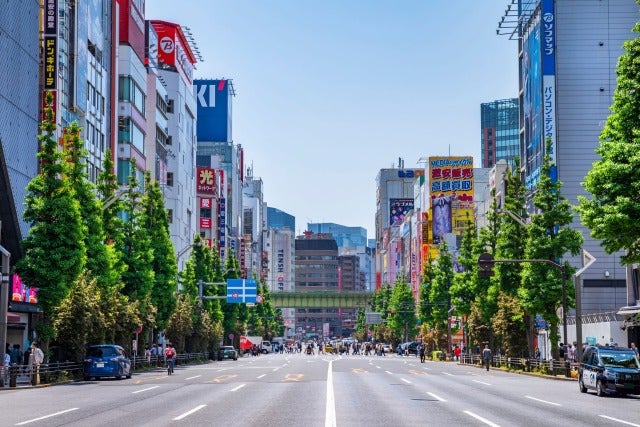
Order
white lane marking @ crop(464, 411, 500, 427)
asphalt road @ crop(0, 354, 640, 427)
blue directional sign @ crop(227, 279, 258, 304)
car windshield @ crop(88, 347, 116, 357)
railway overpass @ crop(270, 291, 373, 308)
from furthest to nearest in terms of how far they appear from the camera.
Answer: railway overpass @ crop(270, 291, 373, 308)
blue directional sign @ crop(227, 279, 258, 304)
car windshield @ crop(88, 347, 116, 357)
asphalt road @ crop(0, 354, 640, 427)
white lane marking @ crop(464, 411, 500, 427)

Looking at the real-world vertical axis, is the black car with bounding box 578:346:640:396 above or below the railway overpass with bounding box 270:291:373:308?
below

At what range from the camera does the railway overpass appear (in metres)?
176

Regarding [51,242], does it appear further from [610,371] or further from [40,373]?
[610,371]

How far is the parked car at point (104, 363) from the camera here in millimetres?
47438

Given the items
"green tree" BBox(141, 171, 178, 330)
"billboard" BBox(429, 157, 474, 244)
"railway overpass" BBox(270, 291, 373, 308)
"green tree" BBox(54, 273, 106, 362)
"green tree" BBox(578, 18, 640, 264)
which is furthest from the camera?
"railway overpass" BBox(270, 291, 373, 308)

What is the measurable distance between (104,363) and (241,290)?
5082 centimetres

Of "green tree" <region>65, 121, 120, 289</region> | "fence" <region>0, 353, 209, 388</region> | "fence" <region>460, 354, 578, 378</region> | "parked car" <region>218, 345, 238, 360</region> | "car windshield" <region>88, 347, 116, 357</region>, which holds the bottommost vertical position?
"parked car" <region>218, 345, 238, 360</region>

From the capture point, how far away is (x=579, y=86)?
91125 mm

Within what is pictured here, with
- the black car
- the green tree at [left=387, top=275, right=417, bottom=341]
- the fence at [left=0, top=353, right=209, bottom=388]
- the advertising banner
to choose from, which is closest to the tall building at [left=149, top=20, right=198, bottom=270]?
the advertising banner

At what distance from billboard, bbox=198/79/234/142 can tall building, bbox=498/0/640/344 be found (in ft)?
329

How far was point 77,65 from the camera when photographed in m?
72.9

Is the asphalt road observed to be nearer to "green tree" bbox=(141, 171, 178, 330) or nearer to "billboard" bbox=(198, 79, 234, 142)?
"green tree" bbox=(141, 171, 178, 330)

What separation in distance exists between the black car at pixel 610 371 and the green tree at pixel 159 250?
35.9 m

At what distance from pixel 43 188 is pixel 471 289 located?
39491mm
